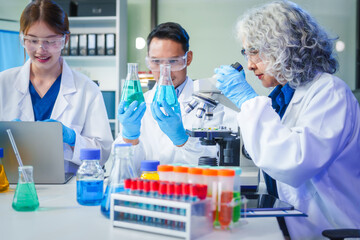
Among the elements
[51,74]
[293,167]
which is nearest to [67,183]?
[51,74]

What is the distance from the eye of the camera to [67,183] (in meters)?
1.60

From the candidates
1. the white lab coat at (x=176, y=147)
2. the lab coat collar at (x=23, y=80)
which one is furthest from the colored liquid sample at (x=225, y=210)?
→ the lab coat collar at (x=23, y=80)

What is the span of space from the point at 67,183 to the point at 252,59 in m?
0.97

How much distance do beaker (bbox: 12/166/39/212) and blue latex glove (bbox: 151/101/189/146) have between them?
66 centimetres

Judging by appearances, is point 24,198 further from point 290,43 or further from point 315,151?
point 290,43

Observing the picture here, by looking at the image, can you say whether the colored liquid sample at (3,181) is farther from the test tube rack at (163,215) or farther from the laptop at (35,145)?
the test tube rack at (163,215)

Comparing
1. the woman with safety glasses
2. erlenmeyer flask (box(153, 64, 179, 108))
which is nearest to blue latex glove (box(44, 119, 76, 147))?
the woman with safety glasses

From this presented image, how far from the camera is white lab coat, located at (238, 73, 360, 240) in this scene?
4.17 ft

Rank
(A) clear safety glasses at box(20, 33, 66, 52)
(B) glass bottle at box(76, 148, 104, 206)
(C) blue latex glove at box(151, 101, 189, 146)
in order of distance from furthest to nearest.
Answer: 1. (A) clear safety glasses at box(20, 33, 66, 52)
2. (C) blue latex glove at box(151, 101, 189, 146)
3. (B) glass bottle at box(76, 148, 104, 206)

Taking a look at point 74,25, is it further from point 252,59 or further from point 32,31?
point 252,59

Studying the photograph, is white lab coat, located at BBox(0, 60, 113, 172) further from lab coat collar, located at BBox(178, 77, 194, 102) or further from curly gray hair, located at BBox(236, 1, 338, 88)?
curly gray hair, located at BBox(236, 1, 338, 88)

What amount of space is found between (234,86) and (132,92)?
473 millimetres

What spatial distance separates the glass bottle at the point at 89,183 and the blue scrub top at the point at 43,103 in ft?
2.85

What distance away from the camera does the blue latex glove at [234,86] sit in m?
1.67
